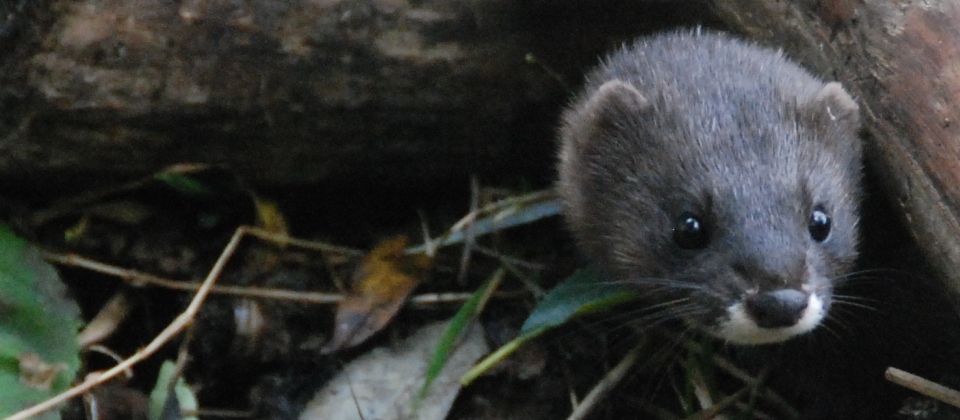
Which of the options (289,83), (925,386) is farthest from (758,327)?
(289,83)

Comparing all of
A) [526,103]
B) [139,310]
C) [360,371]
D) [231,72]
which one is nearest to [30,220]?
[139,310]

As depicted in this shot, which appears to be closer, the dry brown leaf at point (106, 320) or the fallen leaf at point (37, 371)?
the fallen leaf at point (37, 371)

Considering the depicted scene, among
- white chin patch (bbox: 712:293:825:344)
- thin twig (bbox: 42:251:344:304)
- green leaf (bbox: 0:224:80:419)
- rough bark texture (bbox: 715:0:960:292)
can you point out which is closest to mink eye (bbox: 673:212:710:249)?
white chin patch (bbox: 712:293:825:344)

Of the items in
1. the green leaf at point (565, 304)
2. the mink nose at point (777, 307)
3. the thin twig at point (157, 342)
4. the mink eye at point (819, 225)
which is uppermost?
the mink eye at point (819, 225)

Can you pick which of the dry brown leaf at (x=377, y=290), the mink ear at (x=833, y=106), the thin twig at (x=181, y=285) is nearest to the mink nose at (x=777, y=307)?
the mink ear at (x=833, y=106)

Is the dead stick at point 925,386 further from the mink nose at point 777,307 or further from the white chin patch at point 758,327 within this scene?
the mink nose at point 777,307

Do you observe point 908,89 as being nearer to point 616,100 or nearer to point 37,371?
point 616,100
